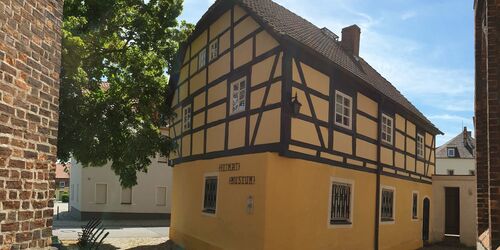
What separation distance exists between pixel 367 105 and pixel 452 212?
32.6 feet

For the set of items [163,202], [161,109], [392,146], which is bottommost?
[163,202]

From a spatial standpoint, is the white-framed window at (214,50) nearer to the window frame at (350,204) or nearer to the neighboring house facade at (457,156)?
the window frame at (350,204)

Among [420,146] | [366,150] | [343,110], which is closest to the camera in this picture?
[343,110]

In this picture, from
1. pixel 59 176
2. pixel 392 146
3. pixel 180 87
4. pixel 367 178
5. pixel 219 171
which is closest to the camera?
pixel 219 171

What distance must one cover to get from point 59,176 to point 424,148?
6189 centimetres

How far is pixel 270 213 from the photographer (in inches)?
416

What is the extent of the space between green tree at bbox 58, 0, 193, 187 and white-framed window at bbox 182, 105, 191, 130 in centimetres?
A: 104

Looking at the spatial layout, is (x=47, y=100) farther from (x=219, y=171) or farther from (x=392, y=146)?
(x=392, y=146)

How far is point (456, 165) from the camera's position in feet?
166

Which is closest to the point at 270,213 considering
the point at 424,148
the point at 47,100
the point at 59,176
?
the point at 47,100

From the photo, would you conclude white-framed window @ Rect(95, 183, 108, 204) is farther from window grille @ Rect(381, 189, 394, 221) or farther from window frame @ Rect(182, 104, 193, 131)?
window grille @ Rect(381, 189, 394, 221)

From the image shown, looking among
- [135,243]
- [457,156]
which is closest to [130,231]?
[135,243]

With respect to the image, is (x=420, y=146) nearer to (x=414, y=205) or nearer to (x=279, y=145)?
(x=414, y=205)

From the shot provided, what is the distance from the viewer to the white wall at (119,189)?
88.3 feet
